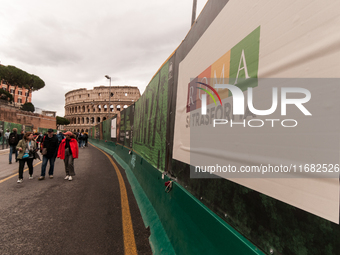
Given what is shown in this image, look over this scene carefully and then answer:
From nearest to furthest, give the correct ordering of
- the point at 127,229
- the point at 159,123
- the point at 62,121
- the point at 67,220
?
the point at 127,229 < the point at 67,220 < the point at 159,123 < the point at 62,121

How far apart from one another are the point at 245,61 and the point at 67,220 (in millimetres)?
4516

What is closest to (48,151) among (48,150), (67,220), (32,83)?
(48,150)

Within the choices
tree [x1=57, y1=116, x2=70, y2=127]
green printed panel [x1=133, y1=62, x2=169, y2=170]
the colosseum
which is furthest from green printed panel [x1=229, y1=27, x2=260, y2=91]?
tree [x1=57, y1=116, x2=70, y2=127]

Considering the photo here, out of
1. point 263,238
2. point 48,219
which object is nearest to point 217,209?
point 263,238

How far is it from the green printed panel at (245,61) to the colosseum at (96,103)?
3778 inches

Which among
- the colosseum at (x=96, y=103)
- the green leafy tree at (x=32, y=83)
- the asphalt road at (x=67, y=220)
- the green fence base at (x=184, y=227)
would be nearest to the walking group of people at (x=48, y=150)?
the asphalt road at (x=67, y=220)

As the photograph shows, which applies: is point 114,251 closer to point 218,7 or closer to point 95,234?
point 95,234

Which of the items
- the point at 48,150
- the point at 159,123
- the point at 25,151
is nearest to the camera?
the point at 159,123

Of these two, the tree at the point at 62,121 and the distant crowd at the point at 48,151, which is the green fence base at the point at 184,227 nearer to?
the distant crowd at the point at 48,151

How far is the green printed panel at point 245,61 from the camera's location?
65.8 inches

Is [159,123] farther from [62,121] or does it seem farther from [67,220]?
[62,121]

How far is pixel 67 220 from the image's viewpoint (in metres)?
4.23

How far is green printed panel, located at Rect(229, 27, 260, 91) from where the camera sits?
5.49ft

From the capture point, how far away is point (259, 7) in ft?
5.43
